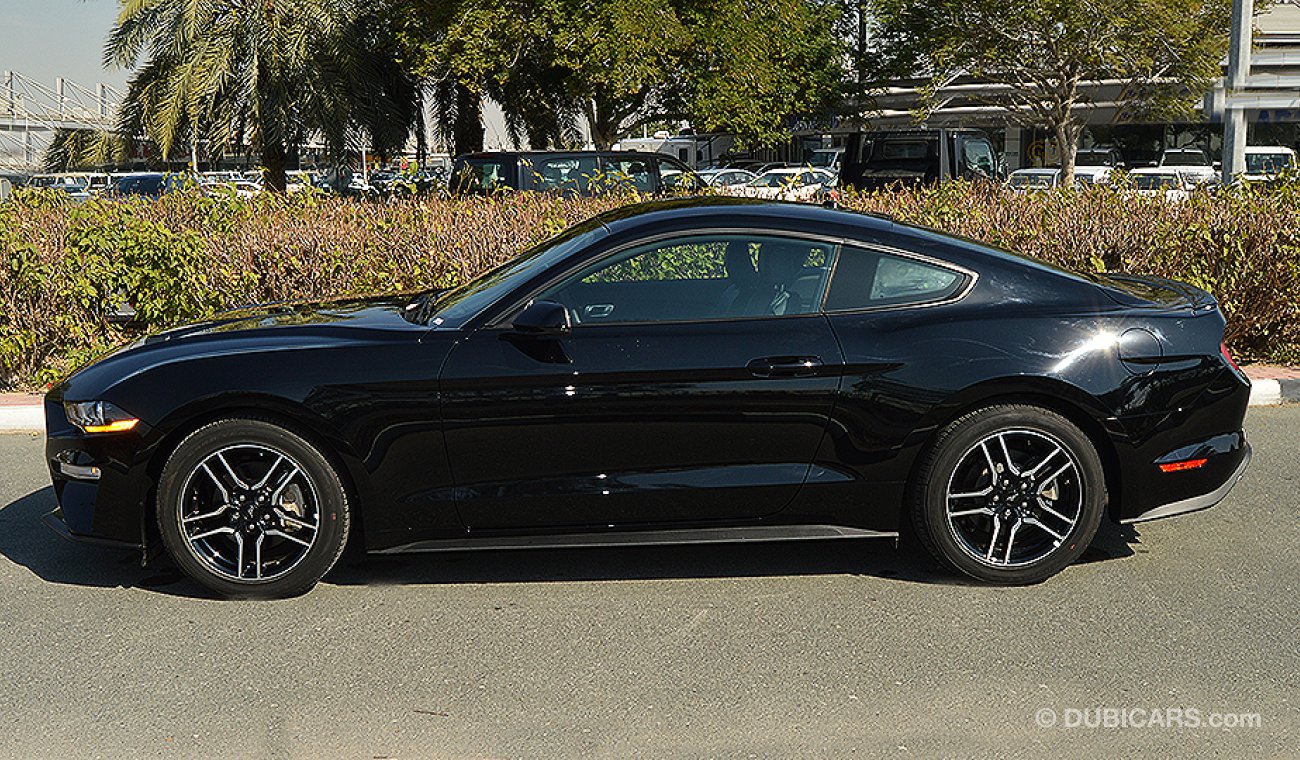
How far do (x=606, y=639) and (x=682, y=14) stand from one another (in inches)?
948

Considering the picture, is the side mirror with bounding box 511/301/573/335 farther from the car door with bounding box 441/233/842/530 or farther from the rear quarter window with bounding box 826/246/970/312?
the rear quarter window with bounding box 826/246/970/312

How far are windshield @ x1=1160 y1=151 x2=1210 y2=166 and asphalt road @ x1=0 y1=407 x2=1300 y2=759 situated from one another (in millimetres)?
39772

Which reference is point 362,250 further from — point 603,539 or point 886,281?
point 886,281

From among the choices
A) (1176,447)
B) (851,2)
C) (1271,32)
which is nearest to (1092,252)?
(1176,447)

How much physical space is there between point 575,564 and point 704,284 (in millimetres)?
1255

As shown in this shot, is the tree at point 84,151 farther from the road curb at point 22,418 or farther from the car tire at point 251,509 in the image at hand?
the car tire at point 251,509

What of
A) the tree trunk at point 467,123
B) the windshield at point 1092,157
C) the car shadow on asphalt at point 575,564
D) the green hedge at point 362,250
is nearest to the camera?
the car shadow on asphalt at point 575,564

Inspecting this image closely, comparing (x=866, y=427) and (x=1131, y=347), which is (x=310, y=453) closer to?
(x=866, y=427)

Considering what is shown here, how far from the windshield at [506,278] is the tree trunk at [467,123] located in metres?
22.4

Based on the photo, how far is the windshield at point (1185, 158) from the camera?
1651 inches

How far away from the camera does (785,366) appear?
478cm

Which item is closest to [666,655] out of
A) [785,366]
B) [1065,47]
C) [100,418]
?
[785,366]
